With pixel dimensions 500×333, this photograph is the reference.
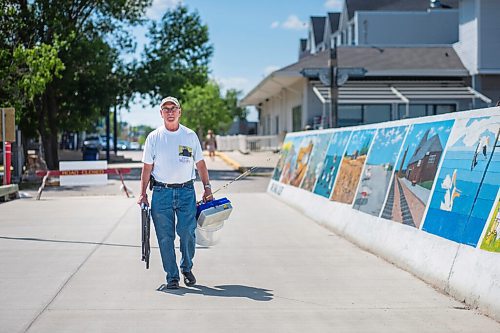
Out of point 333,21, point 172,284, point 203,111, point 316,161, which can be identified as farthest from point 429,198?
point 203,111

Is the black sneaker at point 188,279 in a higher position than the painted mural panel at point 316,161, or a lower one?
lower

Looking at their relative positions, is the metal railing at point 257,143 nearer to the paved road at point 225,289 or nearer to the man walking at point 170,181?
the paved road at point 225,289

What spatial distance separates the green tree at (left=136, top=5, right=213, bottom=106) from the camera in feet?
116

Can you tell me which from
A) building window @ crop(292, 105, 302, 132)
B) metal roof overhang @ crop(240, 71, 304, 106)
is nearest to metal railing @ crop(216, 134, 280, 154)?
metal roof overhang @ crop(240, 71, 304, 106)

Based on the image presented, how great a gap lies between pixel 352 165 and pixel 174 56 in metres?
24.3

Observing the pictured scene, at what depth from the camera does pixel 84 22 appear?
35.1 m

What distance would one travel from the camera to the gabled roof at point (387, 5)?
165 ft

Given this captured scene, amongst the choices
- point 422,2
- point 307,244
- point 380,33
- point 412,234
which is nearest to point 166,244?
point 412,234

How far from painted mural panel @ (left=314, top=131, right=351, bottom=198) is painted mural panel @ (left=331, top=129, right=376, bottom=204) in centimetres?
36

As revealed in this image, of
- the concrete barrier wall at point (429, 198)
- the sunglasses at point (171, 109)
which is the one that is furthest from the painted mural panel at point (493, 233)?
the sunglasses at point (171, 109)

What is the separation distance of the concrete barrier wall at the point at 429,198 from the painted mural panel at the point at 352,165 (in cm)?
2

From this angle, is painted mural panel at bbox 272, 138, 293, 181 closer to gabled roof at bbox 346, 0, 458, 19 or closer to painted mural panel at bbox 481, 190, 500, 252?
painted mural panel at bbox 481, 190, 500, 252

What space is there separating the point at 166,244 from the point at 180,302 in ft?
2.90

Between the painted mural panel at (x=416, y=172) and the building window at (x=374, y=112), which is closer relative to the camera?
the painted mural panel at (x=416, y=172)
